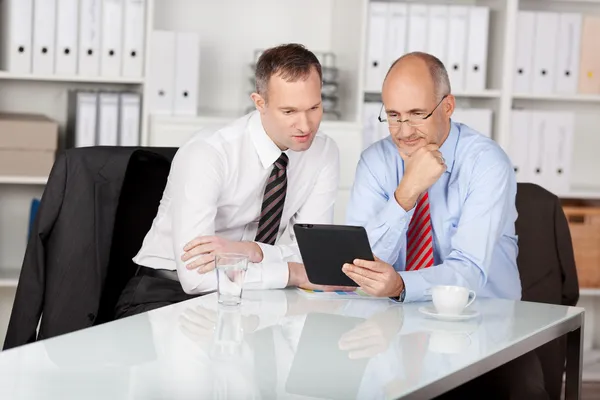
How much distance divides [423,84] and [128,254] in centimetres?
89

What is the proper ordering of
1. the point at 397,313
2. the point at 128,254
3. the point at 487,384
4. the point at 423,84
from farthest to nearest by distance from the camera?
the point at 128,254, the point at 423,84, the point at 487,384, the point at 397,313

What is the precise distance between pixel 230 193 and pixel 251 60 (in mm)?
1512

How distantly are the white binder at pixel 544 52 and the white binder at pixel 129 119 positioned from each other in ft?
4.98

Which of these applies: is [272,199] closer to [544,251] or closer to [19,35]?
[544,251]

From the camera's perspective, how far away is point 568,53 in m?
3.71

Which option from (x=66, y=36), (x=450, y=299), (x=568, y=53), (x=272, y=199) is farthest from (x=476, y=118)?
(x=450, y=299)

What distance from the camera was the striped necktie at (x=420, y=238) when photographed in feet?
7.45

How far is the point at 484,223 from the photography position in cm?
217

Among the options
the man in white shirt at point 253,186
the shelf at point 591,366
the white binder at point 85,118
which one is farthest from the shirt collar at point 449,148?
the shelf at point 591,366

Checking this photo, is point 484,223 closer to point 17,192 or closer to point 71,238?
point 71,238

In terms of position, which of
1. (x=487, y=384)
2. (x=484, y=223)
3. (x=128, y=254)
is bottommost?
(x=487, y=384)

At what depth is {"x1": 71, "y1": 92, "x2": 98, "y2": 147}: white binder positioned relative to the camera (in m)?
3.45

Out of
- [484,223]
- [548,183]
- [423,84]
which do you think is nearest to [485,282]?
[484,223]

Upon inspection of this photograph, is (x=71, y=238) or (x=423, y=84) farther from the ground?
(x=423, y=84)
